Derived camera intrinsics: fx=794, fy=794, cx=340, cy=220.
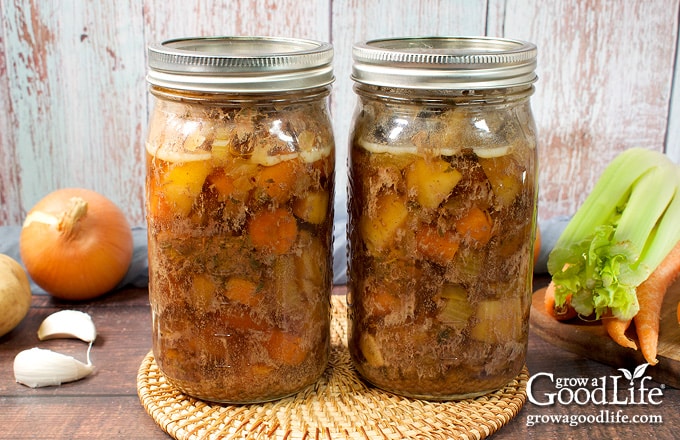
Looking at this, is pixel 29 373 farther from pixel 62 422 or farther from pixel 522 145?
pixel 522 145

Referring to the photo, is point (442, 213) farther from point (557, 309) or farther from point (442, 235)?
point (557, 309)

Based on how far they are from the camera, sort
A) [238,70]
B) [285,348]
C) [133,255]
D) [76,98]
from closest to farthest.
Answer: [238,70] → [285,348] → [133,255] → [76,98]

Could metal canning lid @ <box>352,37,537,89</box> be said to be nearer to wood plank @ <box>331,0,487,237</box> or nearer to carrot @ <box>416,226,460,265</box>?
carrot @ <box>416,226,460,265</box>

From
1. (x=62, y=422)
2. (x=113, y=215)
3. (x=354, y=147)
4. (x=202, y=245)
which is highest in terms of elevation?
(x=354, y=147)

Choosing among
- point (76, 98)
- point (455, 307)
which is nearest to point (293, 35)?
point (76, 98)

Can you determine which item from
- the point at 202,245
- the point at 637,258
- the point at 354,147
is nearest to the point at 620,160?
the point at 637,258

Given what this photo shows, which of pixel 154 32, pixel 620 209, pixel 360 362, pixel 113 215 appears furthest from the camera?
pixel 154 32

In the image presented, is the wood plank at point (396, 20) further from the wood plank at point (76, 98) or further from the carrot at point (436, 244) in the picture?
the carrot at point (436, 244)

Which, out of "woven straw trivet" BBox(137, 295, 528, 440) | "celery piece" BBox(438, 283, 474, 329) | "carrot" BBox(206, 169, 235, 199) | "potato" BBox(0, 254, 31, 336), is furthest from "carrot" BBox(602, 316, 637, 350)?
"potato" BBox(0, 254, 31, 336)
